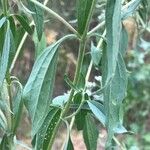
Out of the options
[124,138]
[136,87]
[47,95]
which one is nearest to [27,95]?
[47,95]

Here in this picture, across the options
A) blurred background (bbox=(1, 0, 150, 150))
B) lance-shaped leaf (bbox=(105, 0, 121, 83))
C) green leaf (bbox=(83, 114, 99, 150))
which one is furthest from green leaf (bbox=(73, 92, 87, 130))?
blurred background (bbox=(1, 0, 150, 150))

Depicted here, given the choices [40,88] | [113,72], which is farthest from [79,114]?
[113,72]

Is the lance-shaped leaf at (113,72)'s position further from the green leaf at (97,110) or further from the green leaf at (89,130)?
the green leaf at (89,130)

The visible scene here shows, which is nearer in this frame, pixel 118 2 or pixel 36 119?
pixel 118 2

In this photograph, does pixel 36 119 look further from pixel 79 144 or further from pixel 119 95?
pixel 79 144

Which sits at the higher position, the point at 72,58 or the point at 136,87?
the point at 72,58

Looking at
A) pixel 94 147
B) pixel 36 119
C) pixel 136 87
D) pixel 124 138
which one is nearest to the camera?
pixel 36 119

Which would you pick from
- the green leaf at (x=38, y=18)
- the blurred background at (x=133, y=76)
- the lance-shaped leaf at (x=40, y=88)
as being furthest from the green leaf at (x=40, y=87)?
the blurred background at (x=133, y=76)
